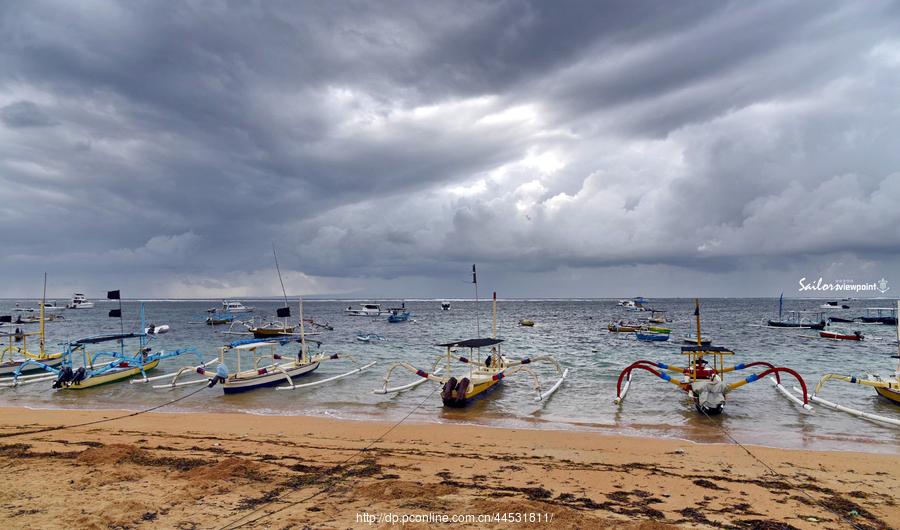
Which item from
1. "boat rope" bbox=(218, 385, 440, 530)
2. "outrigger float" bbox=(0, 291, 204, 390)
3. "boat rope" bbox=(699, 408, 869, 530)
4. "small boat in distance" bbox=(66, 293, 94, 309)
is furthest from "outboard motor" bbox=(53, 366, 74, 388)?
"small boat in distance" bbox=(66, 293, 94, 309)

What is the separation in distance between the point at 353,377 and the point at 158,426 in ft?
37.5

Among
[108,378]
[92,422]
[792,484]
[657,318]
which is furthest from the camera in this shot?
[657,318]

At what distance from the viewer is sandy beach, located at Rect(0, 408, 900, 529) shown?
776cm

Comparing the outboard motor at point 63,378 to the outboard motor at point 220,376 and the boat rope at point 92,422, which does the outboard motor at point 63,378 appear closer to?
the boat rope at point 92,422

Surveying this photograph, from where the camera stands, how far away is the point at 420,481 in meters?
9.52

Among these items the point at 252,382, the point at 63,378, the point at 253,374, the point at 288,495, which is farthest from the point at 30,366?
the point at 288,495

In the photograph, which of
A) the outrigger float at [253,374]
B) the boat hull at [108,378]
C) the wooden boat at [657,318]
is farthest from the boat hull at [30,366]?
the wooden boat at [657,318]

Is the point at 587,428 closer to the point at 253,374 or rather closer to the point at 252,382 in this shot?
the point at 252,382

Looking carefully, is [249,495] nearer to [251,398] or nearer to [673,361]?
[251,398]

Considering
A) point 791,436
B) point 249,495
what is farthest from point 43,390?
point 791,436

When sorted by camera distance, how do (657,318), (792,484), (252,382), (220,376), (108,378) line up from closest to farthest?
(792,484)
(220,376)
(252,382)
(108,378)
(657,318)

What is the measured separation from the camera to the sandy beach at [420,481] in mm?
7758

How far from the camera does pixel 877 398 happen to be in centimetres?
1983

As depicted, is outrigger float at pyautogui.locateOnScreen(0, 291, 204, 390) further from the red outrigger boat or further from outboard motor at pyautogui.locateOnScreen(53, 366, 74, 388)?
the red outrigger boat
